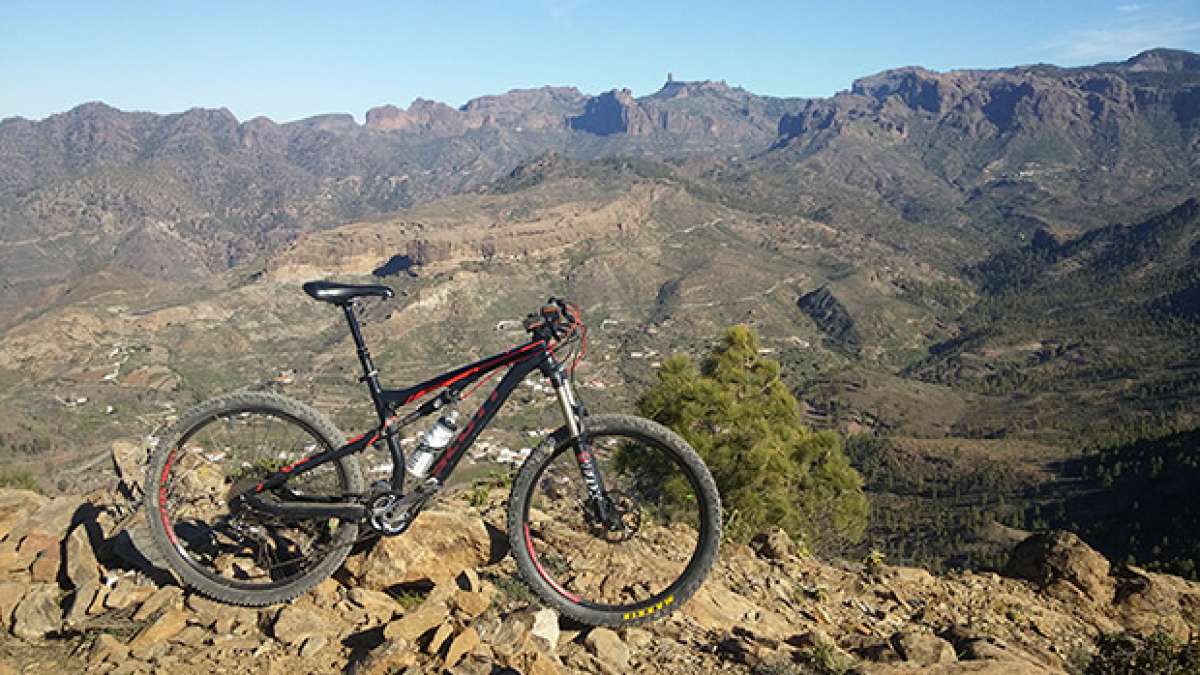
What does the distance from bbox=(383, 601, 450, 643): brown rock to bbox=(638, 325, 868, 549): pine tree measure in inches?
452

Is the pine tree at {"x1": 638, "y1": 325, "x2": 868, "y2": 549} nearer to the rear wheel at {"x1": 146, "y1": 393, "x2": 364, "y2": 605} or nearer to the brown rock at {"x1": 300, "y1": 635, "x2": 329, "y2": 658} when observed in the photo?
the rear wheel at {"x1": 146, "y1": 393, "x2": 364, "y2": 605}

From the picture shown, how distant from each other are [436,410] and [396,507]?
914mm

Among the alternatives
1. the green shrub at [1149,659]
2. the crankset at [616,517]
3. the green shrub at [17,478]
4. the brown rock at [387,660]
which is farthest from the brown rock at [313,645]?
the green shrub at [17,478]

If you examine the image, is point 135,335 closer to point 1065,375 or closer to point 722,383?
point 722,383

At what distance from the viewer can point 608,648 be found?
512 cm

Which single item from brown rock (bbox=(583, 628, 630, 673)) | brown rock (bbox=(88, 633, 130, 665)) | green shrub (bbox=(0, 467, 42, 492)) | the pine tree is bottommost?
the pine tree

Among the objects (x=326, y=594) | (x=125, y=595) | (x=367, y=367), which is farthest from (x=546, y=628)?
(x=125, y=595)

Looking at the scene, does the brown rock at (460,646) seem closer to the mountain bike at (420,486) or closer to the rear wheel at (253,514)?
the mountain bike at (420,486)

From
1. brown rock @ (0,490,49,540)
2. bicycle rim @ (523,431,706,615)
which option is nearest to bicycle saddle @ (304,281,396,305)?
bicycle rim @ (523,431,706,615)

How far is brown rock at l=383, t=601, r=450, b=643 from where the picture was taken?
16.4 feet

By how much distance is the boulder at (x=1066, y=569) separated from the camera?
29.9 feet

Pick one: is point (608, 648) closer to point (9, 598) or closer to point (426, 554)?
point (426, 554)

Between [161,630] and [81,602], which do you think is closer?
[161,630]

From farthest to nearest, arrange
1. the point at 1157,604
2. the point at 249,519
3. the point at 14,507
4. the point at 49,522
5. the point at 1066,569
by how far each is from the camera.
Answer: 1. the point at 1066,569
2. the point at 1157,604
3. the point at 14,507
4. the point at 49,522
5. the point at 249,519
